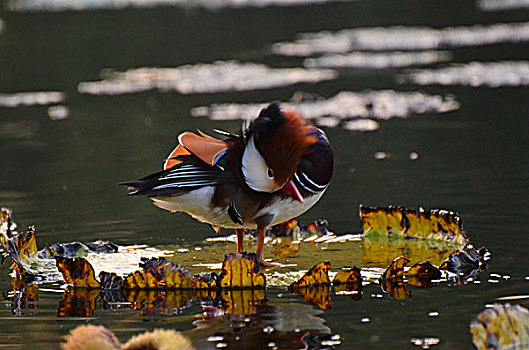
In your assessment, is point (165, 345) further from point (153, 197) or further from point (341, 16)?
point (341, 16)

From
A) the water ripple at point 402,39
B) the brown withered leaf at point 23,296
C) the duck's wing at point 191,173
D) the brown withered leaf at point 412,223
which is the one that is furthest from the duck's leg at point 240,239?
the water ripple at point 402,39

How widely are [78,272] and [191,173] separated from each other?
3.41 feet

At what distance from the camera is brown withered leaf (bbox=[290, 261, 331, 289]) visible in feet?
23.9

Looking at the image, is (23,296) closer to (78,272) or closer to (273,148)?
(78,272)

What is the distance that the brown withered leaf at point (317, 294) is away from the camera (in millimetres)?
6934

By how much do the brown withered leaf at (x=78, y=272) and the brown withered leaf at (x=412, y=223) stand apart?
8.06ft

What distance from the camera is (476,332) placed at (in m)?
5.72

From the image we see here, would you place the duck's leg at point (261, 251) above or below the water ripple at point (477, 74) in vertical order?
below

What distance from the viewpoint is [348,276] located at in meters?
7.30

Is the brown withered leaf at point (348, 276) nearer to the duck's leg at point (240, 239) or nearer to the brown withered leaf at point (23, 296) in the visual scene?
the duck's leg at point (240, 239)

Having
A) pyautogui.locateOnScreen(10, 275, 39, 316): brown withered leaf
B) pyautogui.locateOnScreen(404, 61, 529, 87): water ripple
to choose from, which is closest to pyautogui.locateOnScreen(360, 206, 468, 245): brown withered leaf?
pyautogui.locateOnScreen(10, 275, 39, 316): brown withered leaf

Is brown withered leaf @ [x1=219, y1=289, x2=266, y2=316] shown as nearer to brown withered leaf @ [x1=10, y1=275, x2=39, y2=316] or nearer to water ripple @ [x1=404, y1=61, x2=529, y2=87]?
brown withered leaf @ [x1=10, y1=275, x2=39, y2=316]

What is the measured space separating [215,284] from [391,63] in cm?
1390

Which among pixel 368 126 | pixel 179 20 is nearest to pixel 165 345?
pixel 368 126
